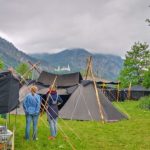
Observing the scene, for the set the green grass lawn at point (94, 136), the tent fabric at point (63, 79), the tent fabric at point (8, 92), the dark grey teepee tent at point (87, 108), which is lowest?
the green grass lawn at point (94, 136)

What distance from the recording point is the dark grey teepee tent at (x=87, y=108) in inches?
899

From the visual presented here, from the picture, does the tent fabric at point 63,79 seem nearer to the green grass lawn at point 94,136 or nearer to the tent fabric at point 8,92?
the green grass lawn at point 94,136

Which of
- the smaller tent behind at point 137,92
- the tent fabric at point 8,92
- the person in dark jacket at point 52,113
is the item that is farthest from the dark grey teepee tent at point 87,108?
the smaller tent behind at point 137,92

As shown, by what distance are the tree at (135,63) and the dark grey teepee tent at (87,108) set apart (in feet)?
129

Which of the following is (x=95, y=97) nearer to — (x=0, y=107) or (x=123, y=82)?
(x=0, y=107)

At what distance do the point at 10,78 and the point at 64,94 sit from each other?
12.6 meters

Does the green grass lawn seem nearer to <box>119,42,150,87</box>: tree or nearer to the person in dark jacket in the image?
the person in dark jacket

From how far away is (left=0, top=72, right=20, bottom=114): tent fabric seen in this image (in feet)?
44.2

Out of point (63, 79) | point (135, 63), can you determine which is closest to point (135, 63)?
point (135, 63)

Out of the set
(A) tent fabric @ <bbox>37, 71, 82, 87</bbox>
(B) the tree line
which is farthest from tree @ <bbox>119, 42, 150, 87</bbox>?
(A) tent fabric @ <bbox>37, 71, 82, 87</bbox>

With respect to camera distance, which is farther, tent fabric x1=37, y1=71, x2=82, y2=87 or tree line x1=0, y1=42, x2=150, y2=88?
tree line x1=0, y1=42, x2=150, y2=88

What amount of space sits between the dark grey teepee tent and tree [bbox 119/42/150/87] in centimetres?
3932

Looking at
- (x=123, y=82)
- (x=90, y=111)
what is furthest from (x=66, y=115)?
(x=123, y=82)

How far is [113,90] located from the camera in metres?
54.8
